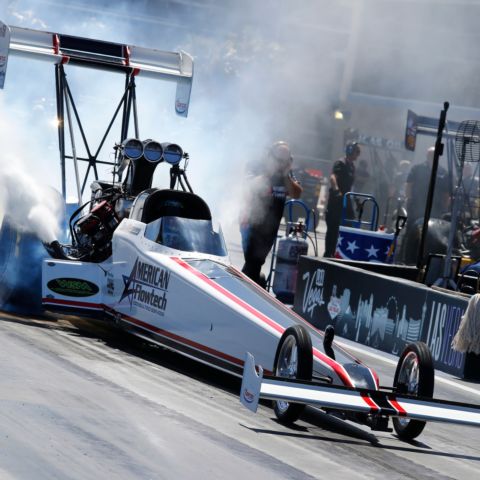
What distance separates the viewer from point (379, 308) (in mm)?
12180

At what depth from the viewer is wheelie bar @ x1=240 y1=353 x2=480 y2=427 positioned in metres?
7.02

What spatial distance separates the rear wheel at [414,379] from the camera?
7.57m

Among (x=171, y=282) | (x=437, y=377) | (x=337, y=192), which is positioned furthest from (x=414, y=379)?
(x=337, y=192)

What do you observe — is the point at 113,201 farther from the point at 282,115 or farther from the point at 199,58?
the point at 282,115

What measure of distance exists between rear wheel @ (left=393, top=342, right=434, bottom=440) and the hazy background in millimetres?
17057

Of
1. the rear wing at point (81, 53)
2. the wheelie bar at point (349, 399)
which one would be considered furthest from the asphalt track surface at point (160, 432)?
the rear wing at point (81, 53)

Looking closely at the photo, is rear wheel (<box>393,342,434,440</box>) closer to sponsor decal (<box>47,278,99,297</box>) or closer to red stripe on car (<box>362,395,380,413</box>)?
red stripe on car (<box>362,395,380,413</box>)

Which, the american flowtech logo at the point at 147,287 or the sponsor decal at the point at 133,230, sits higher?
the sponsor decal at the point at 133,230

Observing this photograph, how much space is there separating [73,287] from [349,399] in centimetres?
386

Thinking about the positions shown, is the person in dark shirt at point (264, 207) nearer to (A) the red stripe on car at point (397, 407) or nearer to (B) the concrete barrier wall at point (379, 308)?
(B) the concrete barrier wall at point (379, 308)

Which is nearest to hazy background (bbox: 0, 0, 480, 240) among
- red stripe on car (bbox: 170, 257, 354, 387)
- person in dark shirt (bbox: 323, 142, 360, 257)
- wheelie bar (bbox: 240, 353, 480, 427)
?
person in dark shirt (bbox: 323, 142, 360, 257)

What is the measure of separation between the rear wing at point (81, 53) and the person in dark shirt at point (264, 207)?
1.83 meters

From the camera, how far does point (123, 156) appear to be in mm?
11570

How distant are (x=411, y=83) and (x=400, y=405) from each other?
36.1 m
